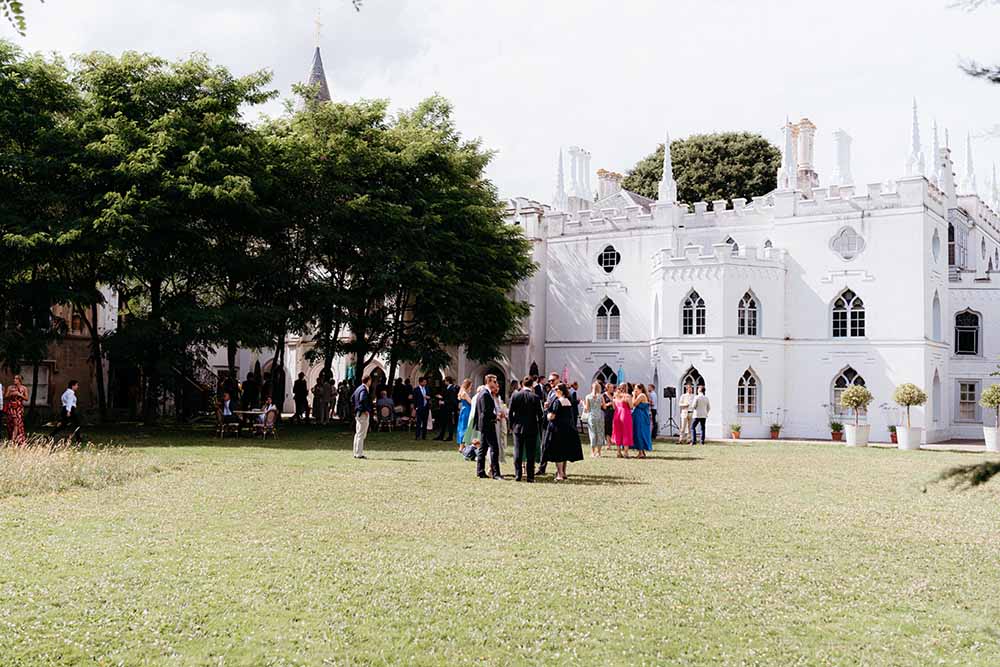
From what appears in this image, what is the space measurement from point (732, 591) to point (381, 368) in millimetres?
37584

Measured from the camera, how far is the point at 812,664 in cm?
639

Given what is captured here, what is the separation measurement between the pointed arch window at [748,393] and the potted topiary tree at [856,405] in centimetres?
475

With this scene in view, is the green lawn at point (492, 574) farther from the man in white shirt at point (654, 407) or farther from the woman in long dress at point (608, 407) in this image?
the man in white shirt at point (654, 407)

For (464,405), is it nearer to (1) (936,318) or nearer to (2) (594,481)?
(2) (594,481)

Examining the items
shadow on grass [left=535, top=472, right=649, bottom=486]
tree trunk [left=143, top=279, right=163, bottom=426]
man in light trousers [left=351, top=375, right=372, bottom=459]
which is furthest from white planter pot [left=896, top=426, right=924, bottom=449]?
tree trunk [left=143, top=279, right=163, bottom=426]

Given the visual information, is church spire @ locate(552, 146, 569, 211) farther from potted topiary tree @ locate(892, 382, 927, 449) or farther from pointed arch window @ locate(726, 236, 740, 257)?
potted topiary tree @ locate(892, 382, 927, 449)

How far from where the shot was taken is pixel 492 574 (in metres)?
8.74

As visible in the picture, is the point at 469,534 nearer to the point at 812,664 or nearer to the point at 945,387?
the point at 812,664

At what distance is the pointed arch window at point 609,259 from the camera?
129ft

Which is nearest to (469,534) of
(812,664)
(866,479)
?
(812,664)

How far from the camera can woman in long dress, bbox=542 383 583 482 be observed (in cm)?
1612

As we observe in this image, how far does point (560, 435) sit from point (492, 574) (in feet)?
24.6

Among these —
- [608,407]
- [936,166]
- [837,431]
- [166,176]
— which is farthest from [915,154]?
[166,176]

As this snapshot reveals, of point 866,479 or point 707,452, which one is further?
point 707,452
